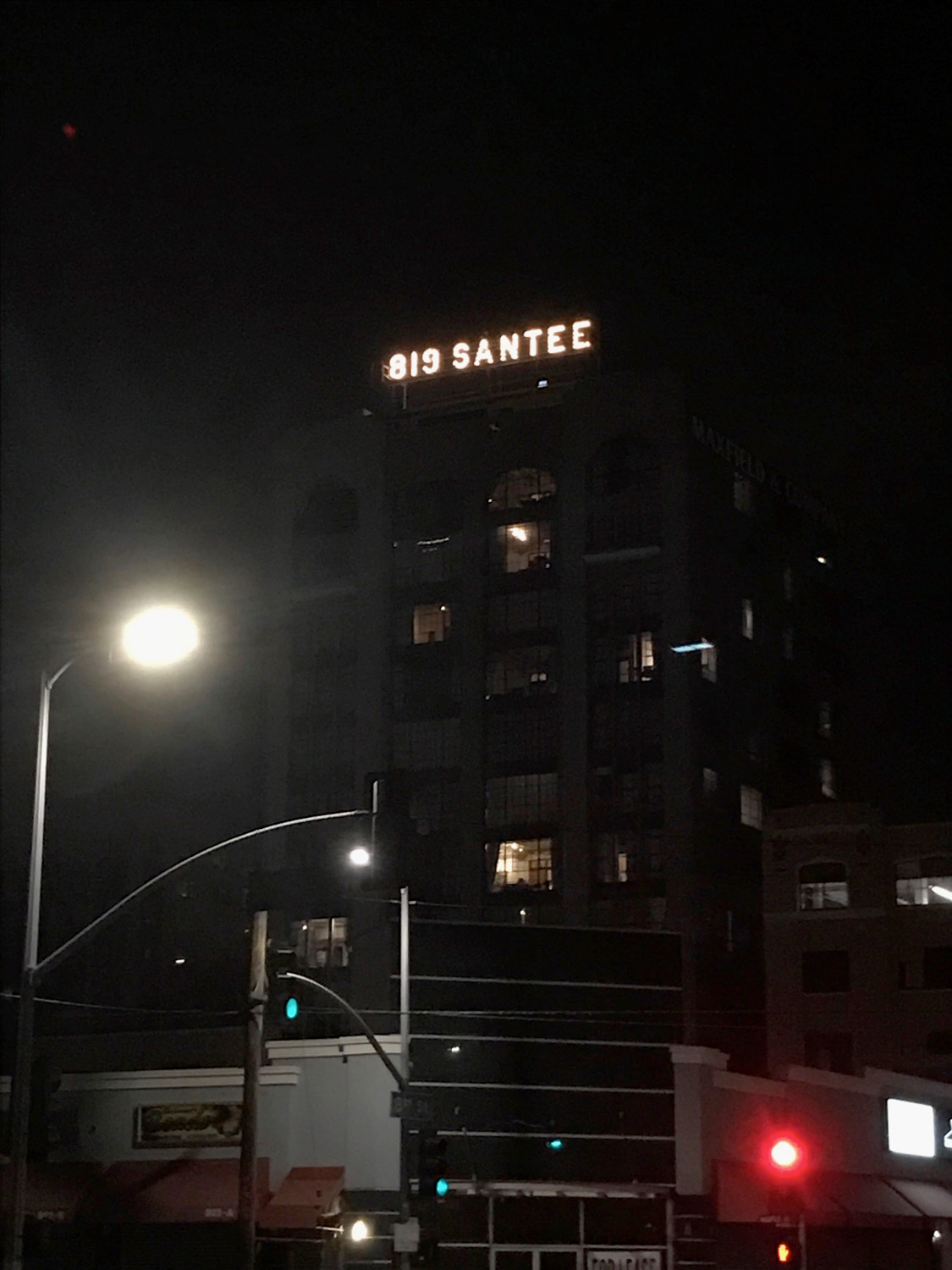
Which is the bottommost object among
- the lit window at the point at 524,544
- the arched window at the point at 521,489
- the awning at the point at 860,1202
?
the awning at the point at 860,1202

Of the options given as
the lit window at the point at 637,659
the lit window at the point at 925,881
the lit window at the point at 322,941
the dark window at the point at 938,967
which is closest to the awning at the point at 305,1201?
the lit window at the point at 322,941

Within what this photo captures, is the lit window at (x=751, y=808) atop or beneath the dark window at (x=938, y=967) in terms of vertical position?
atop

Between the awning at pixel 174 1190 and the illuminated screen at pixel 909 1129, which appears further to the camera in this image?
the illuminated screen at pixel 909 1129

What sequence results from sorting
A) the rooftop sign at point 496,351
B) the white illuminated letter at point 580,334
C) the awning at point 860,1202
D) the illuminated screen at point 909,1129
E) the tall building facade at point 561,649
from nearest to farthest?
the awning at point 860,1202 < the illuminated screen at point 909,1129 < the tall building facade at point 561,649 < the white illuminated letter at point 580,334 < the rooftop sign at point 496,351

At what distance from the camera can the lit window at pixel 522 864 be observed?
8444 cm

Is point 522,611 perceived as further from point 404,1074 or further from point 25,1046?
point 25,1046

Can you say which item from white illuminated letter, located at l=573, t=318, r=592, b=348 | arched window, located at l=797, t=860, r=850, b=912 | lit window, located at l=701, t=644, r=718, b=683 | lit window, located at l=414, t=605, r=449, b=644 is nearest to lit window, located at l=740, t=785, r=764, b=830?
lit window, located at l=701, t=644, r=718, b=683

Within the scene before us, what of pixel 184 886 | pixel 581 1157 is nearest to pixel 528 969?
pixel 581 1157

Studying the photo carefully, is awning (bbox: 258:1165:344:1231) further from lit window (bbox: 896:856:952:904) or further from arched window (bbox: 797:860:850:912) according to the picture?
lit window (bbox: 896:856:952:904)

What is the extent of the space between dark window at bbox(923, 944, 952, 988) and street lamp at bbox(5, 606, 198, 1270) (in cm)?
5638

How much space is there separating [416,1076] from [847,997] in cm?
2820

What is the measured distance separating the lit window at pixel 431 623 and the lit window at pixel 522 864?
1145 cm

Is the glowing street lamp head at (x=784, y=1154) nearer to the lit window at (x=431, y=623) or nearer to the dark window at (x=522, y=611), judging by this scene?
the dark window at (x=522, y=611)

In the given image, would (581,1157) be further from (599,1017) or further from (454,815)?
(454,815)
